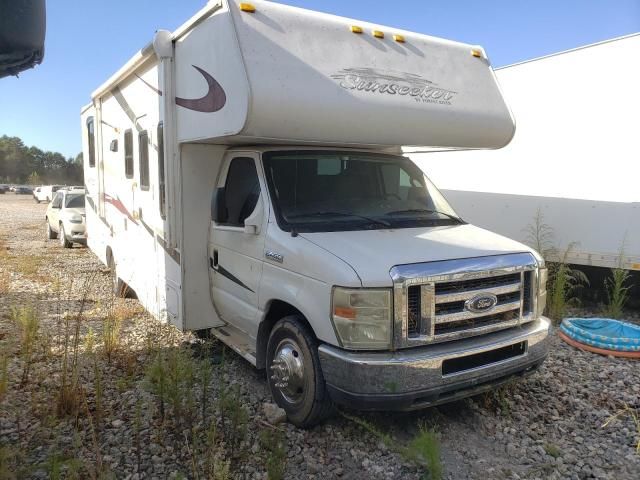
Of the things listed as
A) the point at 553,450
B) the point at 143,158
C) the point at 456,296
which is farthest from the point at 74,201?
the point at 553,450

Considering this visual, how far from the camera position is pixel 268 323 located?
425 cm

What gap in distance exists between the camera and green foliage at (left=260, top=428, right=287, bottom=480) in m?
3.04

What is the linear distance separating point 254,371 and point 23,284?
227 inches

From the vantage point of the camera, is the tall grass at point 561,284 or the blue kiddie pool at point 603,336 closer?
the blue kiddie pool at point 603,336

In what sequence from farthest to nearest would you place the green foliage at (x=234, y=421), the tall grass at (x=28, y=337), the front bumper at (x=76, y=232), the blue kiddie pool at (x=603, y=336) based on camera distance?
the front bumper at (x=76, y=232)
the blue kiddie pool at (x=603, y=336)
the tall grass at (x=28, y=337)
the green foliage at (x=234, y=421)

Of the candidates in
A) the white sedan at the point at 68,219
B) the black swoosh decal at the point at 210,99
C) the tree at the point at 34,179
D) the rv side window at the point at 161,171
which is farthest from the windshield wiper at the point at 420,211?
the tree at the point at 34,179

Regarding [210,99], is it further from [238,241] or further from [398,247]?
[398,247]

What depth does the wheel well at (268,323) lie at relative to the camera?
4125 millimetres

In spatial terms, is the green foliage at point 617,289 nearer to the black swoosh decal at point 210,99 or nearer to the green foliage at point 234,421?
the green foliage at point 234,421

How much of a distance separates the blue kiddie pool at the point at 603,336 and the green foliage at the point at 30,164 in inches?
3038

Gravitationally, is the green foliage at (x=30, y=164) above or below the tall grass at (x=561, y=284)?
above

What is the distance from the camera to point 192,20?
4434mm

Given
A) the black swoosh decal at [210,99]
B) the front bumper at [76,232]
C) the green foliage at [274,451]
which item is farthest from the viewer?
the front bumper at [76,232]

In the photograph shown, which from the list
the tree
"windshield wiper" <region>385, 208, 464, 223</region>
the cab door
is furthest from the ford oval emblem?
the tree
